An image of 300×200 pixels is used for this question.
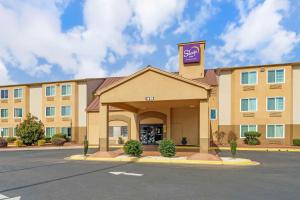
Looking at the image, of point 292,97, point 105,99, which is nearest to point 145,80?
point 105,99

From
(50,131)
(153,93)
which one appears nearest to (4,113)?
(50,131)

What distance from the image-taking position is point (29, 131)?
119 ft

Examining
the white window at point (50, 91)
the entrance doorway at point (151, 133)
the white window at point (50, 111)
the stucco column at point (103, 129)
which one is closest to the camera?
the stucco column at point (103, 129)

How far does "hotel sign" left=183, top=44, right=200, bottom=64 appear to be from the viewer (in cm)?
3562

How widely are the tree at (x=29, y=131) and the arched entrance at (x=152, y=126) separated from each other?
550 inches

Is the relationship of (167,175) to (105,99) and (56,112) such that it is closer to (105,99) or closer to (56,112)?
(105,99)

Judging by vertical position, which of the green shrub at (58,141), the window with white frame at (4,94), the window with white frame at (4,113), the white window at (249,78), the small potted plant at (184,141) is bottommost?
the green shrub at (58,141)

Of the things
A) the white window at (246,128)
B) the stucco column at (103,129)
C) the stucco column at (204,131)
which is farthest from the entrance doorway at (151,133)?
the stucco column at (204,131)

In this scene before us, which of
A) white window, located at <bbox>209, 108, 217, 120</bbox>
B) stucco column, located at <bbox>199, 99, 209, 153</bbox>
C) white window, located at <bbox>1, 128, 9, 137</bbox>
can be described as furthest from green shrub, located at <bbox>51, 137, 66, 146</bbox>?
stucco column, located at <bbox>199, 99, 209, 153</bbox>

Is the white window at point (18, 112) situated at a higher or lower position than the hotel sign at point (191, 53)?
lower

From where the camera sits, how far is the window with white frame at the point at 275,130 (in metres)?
31.0

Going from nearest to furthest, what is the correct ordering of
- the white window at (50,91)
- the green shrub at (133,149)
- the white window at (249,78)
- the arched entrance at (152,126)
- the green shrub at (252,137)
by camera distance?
the green shrub at (133,149) → the green shrub at (252,137) → the white window at (249,78) → the arched entrance at (152,126) → the white window at (50,91)

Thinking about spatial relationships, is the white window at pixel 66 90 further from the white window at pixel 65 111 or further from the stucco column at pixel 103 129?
the stucco column at pixel 103 129

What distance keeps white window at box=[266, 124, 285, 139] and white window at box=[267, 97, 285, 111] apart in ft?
6.17
